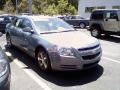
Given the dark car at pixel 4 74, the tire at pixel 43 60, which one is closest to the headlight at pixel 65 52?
the tire at pixel 43 60

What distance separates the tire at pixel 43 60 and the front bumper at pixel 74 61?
24 centimetres

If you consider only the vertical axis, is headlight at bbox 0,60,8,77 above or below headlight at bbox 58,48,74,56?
above

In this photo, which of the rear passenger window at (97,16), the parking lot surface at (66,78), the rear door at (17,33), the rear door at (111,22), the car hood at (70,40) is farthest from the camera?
the rear passenger window at (97,16)

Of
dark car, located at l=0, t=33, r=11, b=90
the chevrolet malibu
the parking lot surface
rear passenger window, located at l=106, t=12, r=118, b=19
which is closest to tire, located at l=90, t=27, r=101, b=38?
rear passenger window, located at l=106, t=12, r=118, b=19

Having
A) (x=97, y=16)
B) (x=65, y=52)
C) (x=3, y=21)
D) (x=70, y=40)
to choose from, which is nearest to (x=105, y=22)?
(x=97, y=16)

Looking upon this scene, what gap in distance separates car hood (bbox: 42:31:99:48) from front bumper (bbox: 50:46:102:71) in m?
0.25

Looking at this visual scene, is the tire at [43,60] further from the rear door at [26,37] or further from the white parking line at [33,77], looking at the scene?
the rear door at [26,37]

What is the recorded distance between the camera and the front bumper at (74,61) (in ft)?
21.1

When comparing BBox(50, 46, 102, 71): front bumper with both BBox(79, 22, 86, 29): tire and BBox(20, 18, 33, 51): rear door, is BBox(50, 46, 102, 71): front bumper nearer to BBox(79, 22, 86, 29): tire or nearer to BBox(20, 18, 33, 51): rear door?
BBox(20, 18, 33, 51): rear door

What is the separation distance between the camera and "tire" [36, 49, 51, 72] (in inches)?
273

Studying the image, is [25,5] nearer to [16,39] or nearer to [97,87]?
[16,39]

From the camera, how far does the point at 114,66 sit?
7840 mm

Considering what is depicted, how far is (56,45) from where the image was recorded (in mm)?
Answer: 6660

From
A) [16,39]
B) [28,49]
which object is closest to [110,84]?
[28,49]
